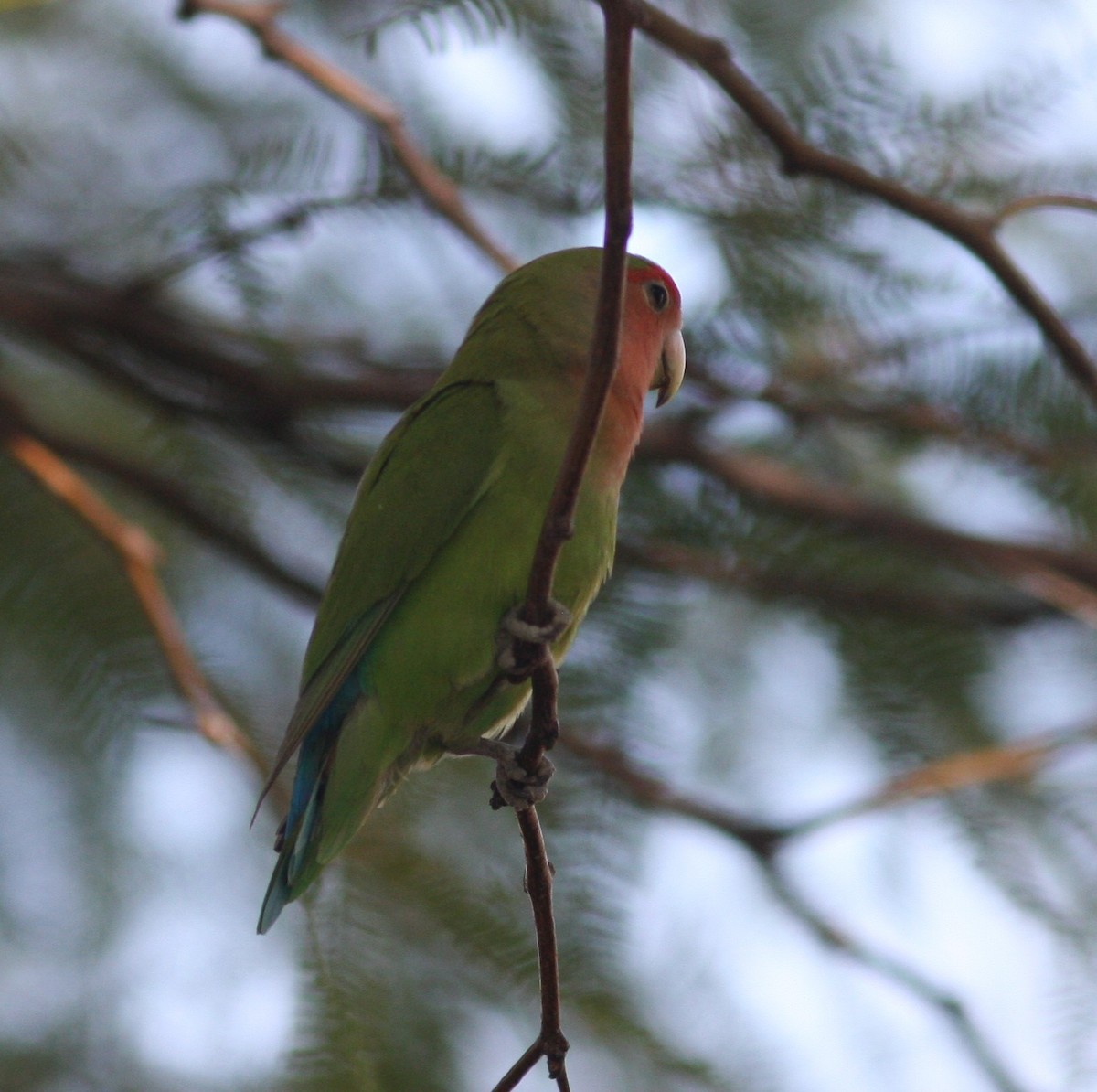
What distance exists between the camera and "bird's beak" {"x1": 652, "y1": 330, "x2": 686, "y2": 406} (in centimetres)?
278

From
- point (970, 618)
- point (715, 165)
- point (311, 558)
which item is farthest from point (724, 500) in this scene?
point (311, 558)

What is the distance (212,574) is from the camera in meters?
3.59

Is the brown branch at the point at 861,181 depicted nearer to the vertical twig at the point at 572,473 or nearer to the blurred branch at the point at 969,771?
the vertical twig at the point at 572,473

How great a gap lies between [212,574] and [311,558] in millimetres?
297

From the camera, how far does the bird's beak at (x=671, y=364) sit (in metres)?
2.78

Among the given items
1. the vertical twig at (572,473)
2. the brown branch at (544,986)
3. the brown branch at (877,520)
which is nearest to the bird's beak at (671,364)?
the brown branch at (877,520)

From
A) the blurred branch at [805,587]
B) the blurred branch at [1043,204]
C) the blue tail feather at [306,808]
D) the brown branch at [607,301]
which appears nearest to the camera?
the brown branch at [607,301]

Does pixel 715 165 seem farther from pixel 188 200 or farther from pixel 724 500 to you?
pixel 188 200

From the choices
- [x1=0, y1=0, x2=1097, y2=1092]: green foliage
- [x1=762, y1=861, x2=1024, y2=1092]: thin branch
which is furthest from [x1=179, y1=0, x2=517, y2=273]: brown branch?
[x1=762, y1=861, x2=1024, y2=1092]: thin branch

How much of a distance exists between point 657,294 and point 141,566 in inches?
46.1

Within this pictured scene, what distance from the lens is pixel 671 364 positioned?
2.78 m

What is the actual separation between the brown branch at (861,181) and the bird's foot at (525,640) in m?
0.75

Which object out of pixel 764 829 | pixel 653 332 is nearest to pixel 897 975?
pixel 764 829

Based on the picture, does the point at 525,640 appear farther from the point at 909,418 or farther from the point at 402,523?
the point at 909,418
